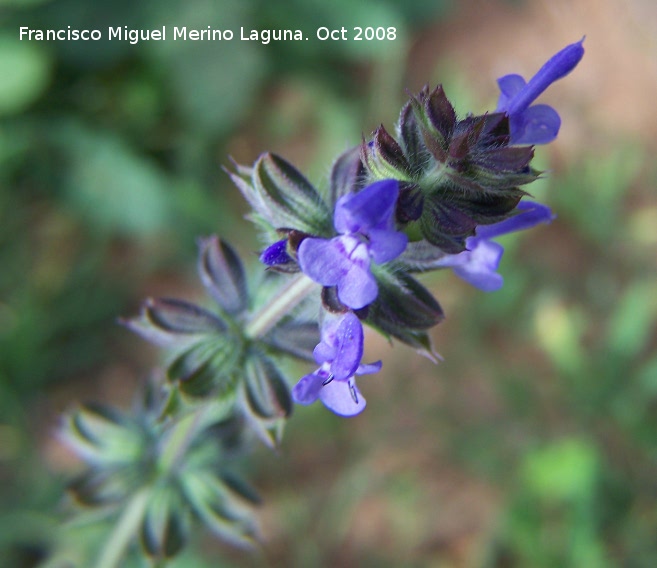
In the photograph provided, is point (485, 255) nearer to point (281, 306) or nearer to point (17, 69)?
Answer: point (281, 306)

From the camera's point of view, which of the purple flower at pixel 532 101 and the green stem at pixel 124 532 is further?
the green stem at pixel 124 532

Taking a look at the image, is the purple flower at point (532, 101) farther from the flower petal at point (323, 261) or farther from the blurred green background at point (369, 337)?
the blurred green background at point (369, 337)

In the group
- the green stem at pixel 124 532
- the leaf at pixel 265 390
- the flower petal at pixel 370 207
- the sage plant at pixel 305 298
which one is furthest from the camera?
the green stem at pixel 124 532

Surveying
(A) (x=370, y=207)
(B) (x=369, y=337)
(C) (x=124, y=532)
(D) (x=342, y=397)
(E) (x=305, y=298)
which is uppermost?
(A) (x=370, y=207)

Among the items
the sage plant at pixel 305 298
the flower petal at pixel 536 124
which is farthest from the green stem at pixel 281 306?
the flower petal at pixel 536 124

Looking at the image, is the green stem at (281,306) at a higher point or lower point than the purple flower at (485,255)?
higher

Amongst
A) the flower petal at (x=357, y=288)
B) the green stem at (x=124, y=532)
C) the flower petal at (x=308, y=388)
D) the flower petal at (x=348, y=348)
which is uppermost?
the flower petal at (x=357, y=288)

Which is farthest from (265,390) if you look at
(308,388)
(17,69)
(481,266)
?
(17,69)

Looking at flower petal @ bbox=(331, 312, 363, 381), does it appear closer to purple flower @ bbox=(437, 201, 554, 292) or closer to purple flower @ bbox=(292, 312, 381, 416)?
purple flower @ bbox=(292, 312, 381, 416)
